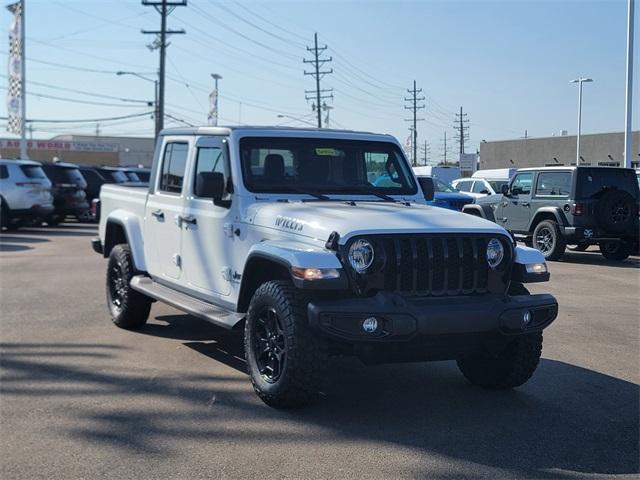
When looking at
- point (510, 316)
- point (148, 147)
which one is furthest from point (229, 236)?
point (148, 147)

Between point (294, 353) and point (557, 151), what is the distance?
162 ft

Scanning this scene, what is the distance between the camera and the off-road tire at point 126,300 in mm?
7707

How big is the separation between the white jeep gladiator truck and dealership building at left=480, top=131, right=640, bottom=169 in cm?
3910

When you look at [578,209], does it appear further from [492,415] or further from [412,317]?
[412,317]

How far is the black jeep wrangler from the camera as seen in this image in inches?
575

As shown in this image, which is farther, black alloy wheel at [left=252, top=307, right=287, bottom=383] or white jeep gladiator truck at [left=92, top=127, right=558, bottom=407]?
black alloy wheel at [left=252, top=307, right=287, bottom=383]

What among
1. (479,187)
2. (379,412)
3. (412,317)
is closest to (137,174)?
(479,187)

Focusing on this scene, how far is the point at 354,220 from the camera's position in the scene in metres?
5.12

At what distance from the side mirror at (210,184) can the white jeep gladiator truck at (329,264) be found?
13mm

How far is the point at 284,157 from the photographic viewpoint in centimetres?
645

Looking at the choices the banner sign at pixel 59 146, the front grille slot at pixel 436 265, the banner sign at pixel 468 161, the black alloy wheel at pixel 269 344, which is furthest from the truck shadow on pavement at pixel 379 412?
the banner sign at pixel 59 146

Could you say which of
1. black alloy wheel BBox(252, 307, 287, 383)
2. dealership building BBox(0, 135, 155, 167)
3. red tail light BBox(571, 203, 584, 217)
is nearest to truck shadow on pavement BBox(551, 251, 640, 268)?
red tail light BBox(571, 203, 584, 217)

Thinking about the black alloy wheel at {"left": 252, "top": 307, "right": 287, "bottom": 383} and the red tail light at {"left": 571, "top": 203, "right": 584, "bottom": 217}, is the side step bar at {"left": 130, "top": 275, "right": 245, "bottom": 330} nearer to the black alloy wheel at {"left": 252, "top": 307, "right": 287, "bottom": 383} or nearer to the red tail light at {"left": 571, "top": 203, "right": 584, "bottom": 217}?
the black alloy wheel at {"left": 252, "top": 307, "right": 287, "bottom": 383}

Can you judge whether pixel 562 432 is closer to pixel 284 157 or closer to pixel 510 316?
pixel 510 316
